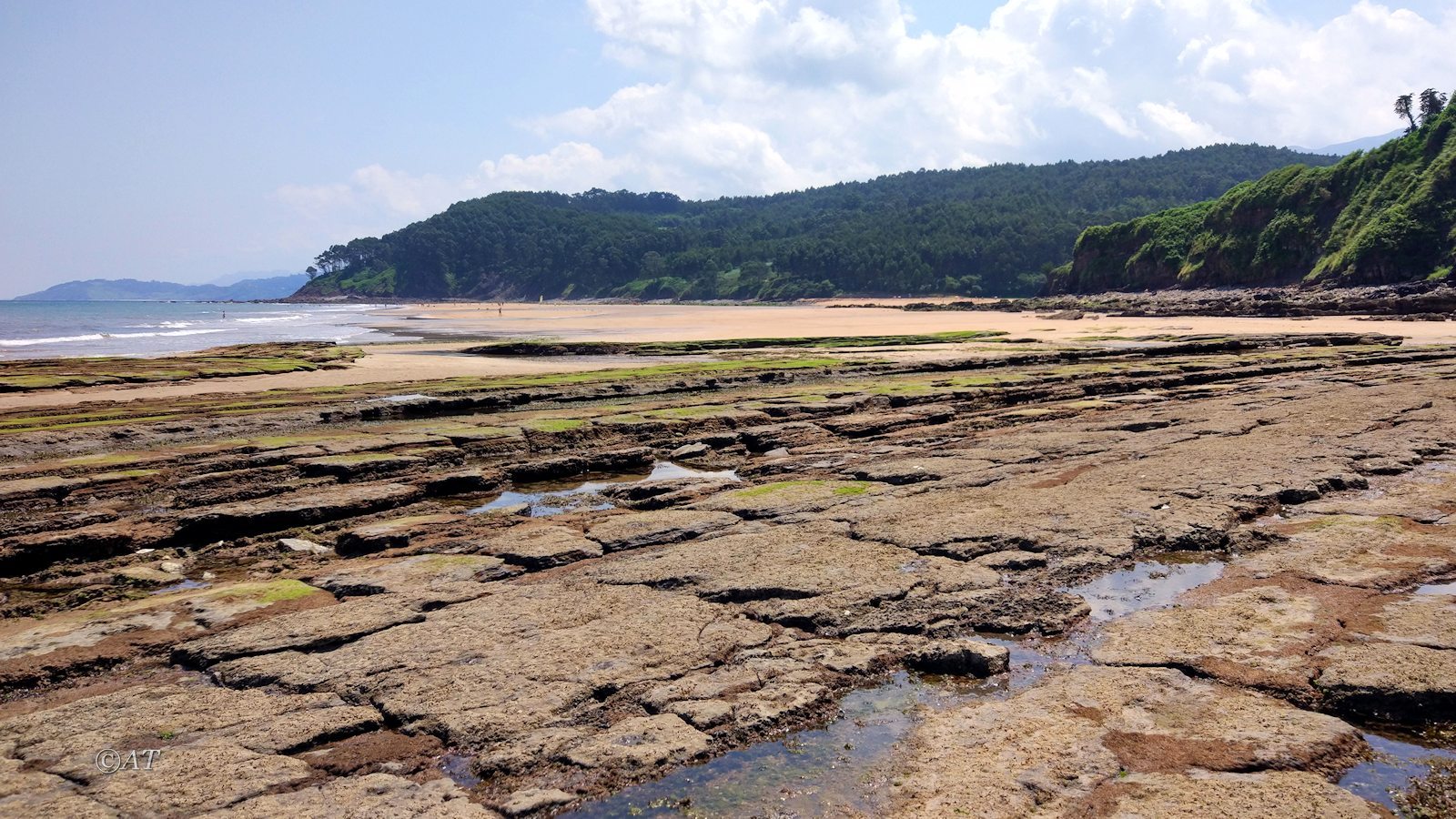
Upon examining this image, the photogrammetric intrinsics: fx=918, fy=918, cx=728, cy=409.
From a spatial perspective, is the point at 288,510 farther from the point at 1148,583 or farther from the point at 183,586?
the point at 1148,583

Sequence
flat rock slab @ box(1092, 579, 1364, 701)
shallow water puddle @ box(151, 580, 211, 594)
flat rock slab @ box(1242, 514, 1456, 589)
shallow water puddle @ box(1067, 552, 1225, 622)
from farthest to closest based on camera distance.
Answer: shallow water puddle @ box(151, 580, 211, 594) < flat rock slab @ box(1242, 514, 1456, 589) < shallow water puddle @ box(1067, 552, 1225, 622) < flat rock slab @ box(1092, 579, 1364, 701)

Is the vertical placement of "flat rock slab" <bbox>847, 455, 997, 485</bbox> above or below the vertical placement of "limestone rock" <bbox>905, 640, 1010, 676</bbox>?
above

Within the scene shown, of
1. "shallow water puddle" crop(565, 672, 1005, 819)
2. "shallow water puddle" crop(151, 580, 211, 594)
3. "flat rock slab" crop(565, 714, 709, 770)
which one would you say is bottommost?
"shallow water puddle" crop(151, 580, 211, 594)

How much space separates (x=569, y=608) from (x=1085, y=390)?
20.4m

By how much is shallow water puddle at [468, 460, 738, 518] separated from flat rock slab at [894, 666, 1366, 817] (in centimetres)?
775

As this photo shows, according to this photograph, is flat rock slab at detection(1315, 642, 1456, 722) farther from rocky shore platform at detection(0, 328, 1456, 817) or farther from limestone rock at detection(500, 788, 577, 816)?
limestone rock at detection(500, 788, 577, 816)

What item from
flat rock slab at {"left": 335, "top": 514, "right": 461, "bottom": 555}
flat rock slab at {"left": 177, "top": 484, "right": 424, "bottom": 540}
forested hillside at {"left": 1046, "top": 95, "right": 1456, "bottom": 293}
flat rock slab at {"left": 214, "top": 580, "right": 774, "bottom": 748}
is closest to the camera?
flat rock slab at {"left": 214, "top": 580, "right": 774, "bottom": 748}

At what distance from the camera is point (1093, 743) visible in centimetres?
600

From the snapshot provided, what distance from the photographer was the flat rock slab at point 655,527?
11.0 meters

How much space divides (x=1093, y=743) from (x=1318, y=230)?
93.4 metres

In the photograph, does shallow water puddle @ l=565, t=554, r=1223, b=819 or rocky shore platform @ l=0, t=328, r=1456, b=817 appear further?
rocky shore platform @ l=0, t=328, r=1456, b=817

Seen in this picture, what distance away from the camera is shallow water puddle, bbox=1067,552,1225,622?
28.6 ft

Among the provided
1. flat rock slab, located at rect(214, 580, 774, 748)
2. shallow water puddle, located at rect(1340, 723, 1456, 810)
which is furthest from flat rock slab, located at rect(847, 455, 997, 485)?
shallow water puddle, located at rect(1340, 723, 1456, 810)

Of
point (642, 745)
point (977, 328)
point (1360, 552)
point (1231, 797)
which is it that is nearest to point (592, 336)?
point (977, 328)
